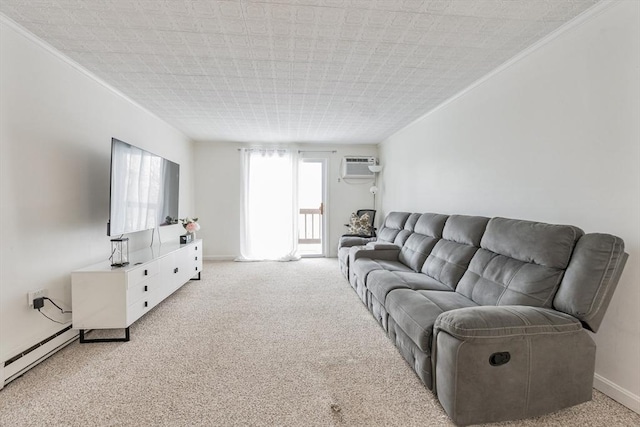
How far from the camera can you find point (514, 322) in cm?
143

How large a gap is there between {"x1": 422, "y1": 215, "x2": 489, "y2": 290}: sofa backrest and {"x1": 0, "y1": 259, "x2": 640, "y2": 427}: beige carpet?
77 centimetres

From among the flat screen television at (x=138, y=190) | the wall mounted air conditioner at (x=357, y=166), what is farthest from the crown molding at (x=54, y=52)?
the wall mounted air conditioner at (x=357, y=166)

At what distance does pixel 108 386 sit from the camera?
1775mm

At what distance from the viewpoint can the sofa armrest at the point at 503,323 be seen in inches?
54.8

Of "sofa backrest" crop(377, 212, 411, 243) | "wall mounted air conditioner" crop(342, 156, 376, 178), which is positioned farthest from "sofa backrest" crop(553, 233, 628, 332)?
"wall mounted air conditioner" crop(342, 156, 376, 178)

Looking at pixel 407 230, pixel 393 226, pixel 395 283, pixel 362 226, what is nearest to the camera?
pixel 395 283

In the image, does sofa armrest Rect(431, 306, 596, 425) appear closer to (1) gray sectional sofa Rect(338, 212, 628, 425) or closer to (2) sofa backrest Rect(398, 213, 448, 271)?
(1) gray sectional sofa Rect(338, 212, 628, 425)

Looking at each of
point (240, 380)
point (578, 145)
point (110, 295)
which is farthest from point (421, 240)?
point (110, 295)

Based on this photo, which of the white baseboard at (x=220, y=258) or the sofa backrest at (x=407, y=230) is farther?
the white baseboard at (x=220, y=258)

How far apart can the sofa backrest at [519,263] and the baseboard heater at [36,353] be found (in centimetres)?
318

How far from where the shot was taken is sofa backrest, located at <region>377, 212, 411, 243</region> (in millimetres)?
3932

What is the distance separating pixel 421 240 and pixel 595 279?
172 centimetres

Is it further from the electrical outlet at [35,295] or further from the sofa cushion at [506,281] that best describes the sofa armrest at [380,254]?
the electrical outlet at [35,295]

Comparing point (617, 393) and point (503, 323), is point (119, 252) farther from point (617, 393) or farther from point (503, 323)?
point (617, 393)
